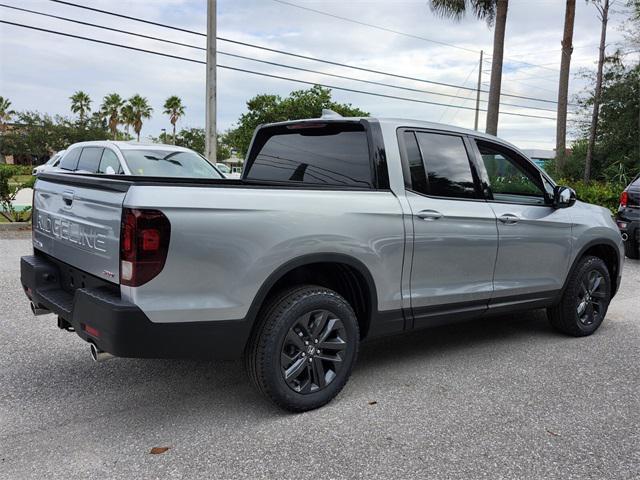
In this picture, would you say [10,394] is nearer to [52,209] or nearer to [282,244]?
[52,209]

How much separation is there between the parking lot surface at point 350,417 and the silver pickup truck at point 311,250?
1.20 ft

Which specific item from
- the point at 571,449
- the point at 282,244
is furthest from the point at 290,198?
the point at 571,449

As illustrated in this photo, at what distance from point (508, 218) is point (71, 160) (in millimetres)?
9168

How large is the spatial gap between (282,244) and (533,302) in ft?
8.33

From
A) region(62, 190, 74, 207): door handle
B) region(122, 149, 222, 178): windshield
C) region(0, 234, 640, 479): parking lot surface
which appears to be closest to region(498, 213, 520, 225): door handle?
region(0, 234, 640, 479): parking lot surface

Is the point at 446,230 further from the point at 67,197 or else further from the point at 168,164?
the point at 168,164

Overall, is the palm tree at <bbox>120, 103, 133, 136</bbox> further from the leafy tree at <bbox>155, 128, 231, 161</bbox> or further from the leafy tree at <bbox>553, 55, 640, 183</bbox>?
the leafy tree at <bbox>553, 55, 640, 183</bbox>

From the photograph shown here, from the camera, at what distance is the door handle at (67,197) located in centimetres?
342

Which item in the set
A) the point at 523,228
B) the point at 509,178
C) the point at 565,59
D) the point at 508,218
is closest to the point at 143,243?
the point at 508,218

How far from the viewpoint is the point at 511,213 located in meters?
4.49

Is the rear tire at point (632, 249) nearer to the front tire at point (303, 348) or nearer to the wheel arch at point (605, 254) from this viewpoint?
the wheel arch at point (605, 254)

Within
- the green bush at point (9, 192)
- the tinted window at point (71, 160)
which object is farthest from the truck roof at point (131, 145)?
the green bush at point (9, 192)

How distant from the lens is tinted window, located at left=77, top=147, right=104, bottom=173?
10.0m

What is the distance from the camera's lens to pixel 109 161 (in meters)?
9.74
